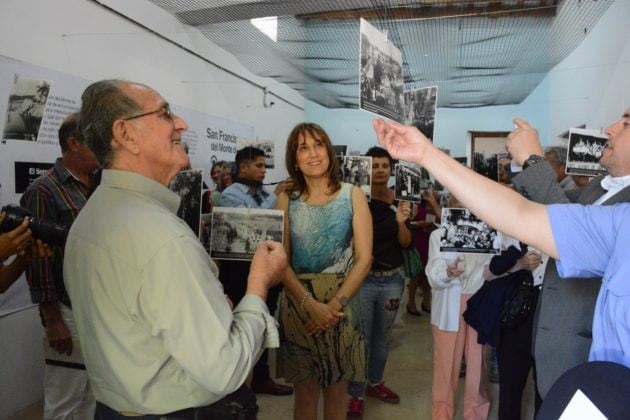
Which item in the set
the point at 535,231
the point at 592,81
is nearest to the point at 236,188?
the point at 535,231

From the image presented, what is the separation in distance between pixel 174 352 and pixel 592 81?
4.14 meters

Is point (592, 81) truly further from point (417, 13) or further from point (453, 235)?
point (453, 235)

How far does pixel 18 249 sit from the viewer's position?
5.20 ft

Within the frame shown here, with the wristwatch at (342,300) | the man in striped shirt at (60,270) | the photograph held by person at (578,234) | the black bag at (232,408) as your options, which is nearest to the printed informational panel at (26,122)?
the man in striped shirt at (60,270)

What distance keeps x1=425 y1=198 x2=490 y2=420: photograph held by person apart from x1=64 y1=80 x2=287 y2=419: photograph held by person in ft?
4.83

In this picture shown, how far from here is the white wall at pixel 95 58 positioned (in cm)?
269

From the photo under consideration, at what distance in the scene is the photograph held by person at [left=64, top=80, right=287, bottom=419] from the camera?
3.20 ft

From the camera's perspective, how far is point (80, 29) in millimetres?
3105

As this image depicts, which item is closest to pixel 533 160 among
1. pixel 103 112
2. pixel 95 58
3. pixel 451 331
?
pixel 103 112

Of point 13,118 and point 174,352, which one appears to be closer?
point 174,352

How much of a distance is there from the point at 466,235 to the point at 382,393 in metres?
1.34

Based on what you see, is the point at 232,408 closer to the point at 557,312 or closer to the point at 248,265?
the point at 557,312

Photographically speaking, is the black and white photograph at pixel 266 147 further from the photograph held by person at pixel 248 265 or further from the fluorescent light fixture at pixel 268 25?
the fluorescent light fixture at pixel 268 25

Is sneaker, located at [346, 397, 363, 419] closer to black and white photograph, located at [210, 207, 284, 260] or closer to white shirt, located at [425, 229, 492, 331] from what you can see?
white shirt, located at [425, 229, 492, 331]
